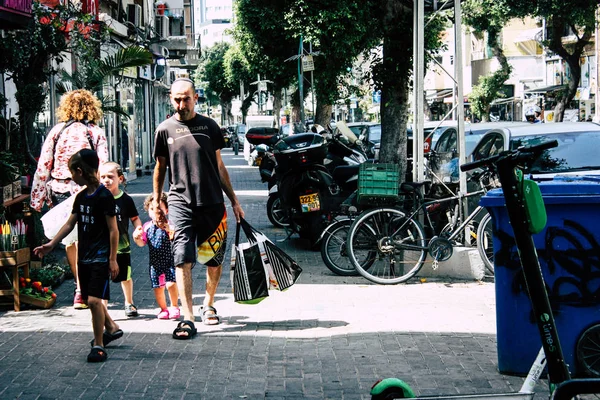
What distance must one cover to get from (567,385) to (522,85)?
59.3 metres

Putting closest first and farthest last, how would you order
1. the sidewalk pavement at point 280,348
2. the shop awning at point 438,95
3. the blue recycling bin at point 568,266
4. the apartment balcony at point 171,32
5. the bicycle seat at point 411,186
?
1. the blue recycling bin at point 568,266
2. the sidewalk pavement at point 280,348
3. the bicycle seat at point 411,186
4. the apartment balcony at point 171,32
5. the shop awning at point 438,95

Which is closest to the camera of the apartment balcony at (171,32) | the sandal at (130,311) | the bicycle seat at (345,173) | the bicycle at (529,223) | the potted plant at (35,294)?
the bicycle at (529,223)

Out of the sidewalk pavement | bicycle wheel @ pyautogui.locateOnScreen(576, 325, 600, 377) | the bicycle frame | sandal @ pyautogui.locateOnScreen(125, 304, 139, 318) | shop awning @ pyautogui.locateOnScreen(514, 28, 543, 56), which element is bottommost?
the sidewalk pavement

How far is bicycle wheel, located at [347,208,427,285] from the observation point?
9.30 metres

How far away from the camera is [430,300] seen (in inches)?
335

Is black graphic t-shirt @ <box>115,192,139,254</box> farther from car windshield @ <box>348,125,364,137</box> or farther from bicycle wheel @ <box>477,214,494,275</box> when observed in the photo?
car windshield @ <box>348,125,364,137</box>

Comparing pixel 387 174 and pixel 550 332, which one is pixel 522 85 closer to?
pixel 387 174

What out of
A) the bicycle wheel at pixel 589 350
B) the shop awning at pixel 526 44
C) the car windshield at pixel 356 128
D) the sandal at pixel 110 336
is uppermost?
the shop awning at pixel 526 44

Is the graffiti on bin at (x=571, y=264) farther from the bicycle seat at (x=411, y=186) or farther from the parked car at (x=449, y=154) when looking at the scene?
the parked car at (x=449, y=154)

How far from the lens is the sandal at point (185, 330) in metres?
6.87

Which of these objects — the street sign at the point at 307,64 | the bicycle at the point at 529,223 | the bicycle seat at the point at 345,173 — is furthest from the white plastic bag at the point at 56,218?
the street sign at the point at 307,64

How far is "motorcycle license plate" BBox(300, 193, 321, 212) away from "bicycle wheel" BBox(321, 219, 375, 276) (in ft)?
5.10

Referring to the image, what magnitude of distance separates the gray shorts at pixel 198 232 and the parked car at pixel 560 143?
4.22 meters

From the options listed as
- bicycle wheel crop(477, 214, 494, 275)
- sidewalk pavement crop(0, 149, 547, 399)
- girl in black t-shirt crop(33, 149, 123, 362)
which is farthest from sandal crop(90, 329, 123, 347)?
bicycle wheel crop(477, 214, 494, 275)
